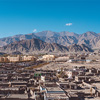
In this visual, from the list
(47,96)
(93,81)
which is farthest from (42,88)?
(93,81)

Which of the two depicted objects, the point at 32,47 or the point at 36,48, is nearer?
the point at 36,48

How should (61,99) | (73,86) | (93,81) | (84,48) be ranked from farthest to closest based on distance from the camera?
(84,48)
(93,81)
(73,86)
(61,99)

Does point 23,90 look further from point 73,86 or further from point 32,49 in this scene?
point 32,49

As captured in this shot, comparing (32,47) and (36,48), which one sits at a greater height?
(32,47)

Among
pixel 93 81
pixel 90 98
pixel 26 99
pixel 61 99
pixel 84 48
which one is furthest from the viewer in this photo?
pixel 84 48

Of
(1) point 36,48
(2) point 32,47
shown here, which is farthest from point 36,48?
(2) point 32,47

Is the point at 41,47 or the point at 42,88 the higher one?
the point at 41,47

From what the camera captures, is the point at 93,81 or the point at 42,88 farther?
the point at 93,81

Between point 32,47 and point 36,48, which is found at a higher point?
point 32,47

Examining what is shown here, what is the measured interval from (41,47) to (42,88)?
157 m

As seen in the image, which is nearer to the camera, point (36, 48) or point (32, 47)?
point (36, 48)

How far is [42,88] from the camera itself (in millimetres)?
12016

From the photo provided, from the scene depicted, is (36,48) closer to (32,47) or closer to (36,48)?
(36,48)

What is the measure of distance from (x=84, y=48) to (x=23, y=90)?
15506cm
